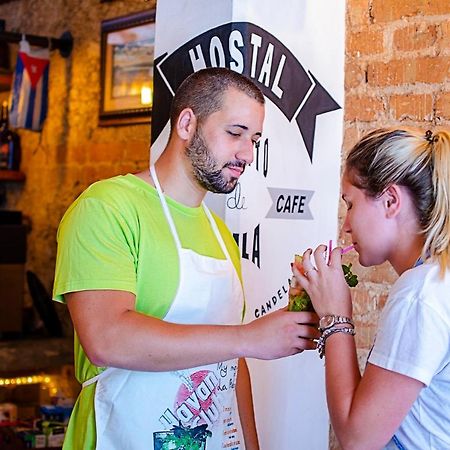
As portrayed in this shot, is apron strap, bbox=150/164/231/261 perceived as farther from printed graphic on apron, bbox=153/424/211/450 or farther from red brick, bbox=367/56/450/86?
red brick, bbox=367/56/450/86

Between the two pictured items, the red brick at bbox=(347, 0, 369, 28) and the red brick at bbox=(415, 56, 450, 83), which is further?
the red brick at bbox=(347, 0, 369, 28)

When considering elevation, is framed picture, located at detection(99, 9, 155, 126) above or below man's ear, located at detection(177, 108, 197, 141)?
above

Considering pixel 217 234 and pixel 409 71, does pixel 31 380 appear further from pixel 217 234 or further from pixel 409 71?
pixel 409 71

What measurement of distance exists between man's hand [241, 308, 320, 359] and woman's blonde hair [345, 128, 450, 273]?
0.32 m

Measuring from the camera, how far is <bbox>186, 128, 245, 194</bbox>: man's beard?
2.11 metres

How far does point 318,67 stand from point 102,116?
2.47m

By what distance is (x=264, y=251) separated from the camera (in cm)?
264

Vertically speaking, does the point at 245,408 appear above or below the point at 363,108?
below

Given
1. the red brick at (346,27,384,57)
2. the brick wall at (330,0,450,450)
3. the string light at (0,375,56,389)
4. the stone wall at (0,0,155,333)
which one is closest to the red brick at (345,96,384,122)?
the brick wall at (330,0,450,450)

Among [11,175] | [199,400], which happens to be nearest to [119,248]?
[199,400]

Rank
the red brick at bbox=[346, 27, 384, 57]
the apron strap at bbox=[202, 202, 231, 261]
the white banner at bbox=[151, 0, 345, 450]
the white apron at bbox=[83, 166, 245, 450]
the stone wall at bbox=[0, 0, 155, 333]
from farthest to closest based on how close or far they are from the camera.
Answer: the stone wall at bbox=[0, 0, 155, 333], the red brick at bbox=[346, 27, 384, 57], the white banner at bbox=[151, 0, 345, 450], the apron strap at bbox=[202, 202, 231, 261], the white apron at bbox=[83, 166, 245, 450]

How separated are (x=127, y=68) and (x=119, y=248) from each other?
3.08 metres

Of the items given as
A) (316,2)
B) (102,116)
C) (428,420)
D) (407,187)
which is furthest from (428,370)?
(102,116)

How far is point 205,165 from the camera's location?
2.11 metres
